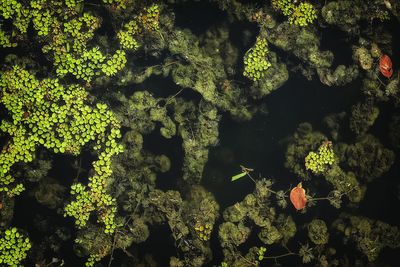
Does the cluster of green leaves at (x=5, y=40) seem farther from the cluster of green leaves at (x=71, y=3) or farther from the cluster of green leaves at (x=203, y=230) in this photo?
the cluster of green leaves at (x=203, y=230)

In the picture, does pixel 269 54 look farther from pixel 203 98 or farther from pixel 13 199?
pixel 13 199

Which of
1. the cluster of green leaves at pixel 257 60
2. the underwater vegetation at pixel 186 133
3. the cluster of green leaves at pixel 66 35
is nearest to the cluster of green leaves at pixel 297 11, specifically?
the underwater vegetation at pixel 186 133

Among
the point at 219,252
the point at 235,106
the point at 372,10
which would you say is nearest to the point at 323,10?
the point at 372,10

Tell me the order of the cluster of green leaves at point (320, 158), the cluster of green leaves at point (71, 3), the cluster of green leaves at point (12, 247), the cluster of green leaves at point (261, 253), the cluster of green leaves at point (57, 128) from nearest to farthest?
1. the cluster of green leaves at point (12, 247)
2. the cluster of green leaves at point (57, 128)
3. the cluster of green leaves at point (71, 3)
4. the cluster of green leaves at point (261, 253)
5. the cluster of green leaves at point (320, 158)

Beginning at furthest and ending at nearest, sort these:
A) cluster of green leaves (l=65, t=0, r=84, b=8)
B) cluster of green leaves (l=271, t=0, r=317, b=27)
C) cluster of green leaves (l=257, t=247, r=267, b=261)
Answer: cluster of green leaves (l=271, t=0, r=317, b=27) < cluster of green leaves (l=257, t=247, r=267, b=261) < cluster of green leaves (l=65, t=0, r=84, b=8)

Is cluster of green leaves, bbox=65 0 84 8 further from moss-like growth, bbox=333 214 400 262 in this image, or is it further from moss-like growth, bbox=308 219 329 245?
moss-like growth, bbox=333 214 400 262

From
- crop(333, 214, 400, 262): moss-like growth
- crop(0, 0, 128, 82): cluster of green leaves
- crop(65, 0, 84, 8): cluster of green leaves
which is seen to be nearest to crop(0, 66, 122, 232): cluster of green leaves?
crop(0, 0, 128, 82): cluster of green leaves

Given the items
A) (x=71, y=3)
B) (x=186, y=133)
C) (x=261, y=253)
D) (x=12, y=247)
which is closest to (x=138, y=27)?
(x=71, y=3)
